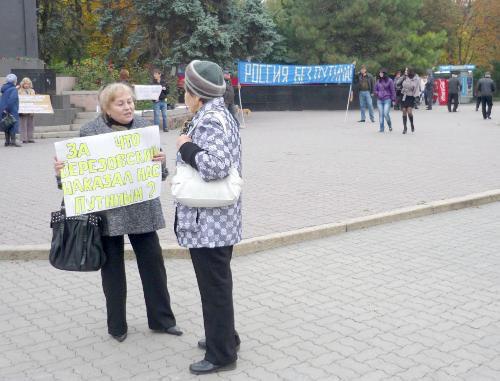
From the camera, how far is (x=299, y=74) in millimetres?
28453

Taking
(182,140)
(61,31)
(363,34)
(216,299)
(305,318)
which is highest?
(61,31)

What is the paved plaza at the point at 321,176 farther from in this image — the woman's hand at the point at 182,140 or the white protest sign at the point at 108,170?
the woman's hand at the point at 182,140

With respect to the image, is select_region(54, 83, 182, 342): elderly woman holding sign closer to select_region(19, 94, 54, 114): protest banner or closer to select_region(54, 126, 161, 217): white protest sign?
select_region(54, 126, 161, 217): white protest sign

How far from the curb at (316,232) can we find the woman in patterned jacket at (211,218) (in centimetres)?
268

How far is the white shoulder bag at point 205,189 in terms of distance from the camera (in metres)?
3.99

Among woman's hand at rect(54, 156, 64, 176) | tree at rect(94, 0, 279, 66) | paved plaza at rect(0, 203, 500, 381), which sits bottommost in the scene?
paved plaza at rect(0, 203, 500, 381)

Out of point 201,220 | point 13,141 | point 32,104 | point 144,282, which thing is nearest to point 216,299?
point 201,220

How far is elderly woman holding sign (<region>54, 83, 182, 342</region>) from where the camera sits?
182 inches

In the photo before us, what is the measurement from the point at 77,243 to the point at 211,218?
1062 millimetres

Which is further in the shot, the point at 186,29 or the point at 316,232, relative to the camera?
the point at 186,29

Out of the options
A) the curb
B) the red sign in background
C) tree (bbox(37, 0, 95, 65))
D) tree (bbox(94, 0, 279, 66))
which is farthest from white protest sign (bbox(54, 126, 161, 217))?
the red sign in background

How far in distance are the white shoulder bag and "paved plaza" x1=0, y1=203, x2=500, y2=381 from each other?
112cm

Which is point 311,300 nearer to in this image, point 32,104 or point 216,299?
point 216,299

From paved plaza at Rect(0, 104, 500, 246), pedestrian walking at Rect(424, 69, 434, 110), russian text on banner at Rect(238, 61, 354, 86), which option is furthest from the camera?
pedestrian walking at Rect(424, 69, 434, 110)
